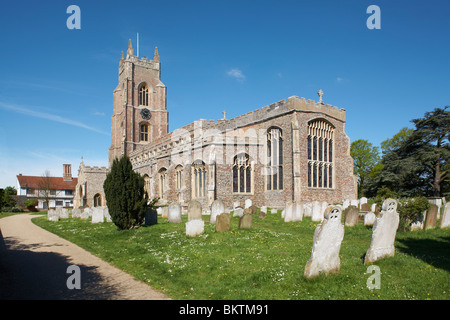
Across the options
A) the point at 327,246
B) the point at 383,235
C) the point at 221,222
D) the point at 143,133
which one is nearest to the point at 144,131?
the point at 143,133

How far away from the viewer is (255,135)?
25844 millimetres

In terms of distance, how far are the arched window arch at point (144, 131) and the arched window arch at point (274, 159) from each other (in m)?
28.5

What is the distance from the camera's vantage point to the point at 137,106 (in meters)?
48.2

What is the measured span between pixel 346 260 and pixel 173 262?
4002 millimetres

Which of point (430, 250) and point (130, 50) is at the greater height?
point (130, 50)

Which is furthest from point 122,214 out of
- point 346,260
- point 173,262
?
point 346,260

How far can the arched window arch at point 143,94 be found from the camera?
49156 millimetres

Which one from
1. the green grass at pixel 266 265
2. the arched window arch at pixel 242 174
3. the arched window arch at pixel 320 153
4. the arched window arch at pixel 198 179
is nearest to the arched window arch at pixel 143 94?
the arched window arch at pixel 198 179

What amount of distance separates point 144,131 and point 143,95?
17.7ft

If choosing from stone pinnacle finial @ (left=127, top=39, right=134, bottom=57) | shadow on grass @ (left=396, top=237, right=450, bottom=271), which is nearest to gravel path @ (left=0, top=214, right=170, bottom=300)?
shadow on grass @ (left=396, top=237, right=450, bottom=271)

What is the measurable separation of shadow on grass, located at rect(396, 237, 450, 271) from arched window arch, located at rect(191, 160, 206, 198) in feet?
52.8

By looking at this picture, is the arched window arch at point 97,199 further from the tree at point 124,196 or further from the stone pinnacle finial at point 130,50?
the tree at point 124,196

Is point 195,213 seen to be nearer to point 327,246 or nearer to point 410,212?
point 327,246
